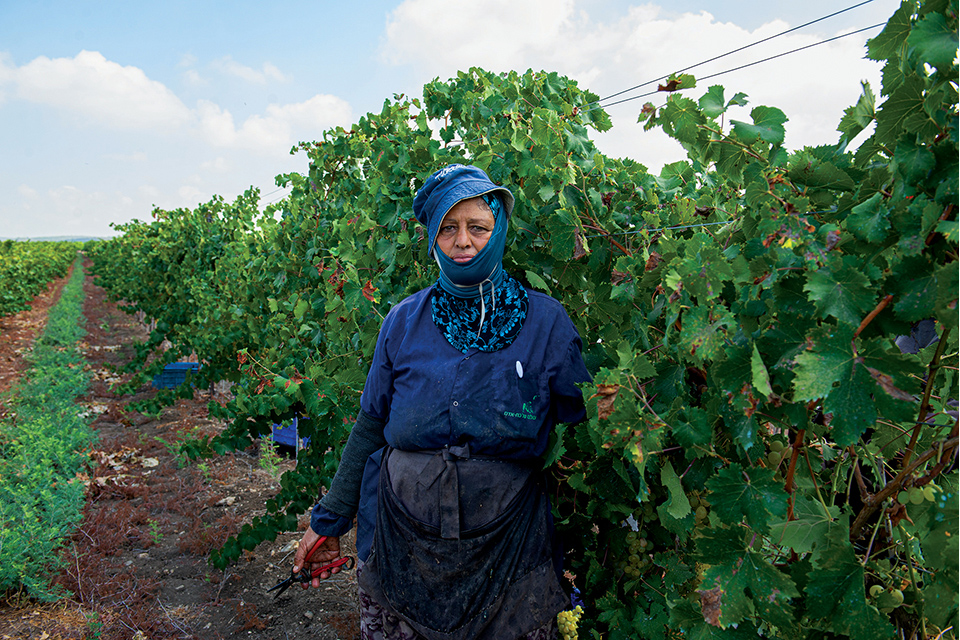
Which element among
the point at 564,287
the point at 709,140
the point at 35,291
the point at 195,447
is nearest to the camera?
the point at 709,140

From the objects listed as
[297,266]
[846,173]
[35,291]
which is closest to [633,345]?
[846,173]

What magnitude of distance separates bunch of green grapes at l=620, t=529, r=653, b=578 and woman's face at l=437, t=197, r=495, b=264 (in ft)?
3.28

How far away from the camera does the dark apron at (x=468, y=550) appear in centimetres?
172

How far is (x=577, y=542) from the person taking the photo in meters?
2.01

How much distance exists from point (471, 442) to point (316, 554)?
93 cm

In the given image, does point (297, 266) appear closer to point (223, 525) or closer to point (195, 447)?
point (195, 447)

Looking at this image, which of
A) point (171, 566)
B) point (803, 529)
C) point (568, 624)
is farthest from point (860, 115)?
point (171, 566)

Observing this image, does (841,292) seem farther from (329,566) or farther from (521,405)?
(329,566)

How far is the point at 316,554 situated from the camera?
2.23 m

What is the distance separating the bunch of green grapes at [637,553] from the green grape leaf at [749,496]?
681mm

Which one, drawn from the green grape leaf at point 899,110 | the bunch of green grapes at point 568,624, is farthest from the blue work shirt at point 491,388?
the bunch of green grapes at point 568,624

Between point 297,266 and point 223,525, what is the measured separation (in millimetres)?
2590

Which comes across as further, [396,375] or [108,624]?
[108,624]

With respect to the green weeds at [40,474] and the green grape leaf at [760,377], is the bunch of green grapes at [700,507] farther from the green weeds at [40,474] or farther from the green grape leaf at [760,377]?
the green weeds at [40,474]
